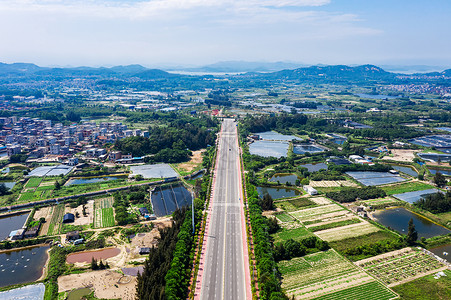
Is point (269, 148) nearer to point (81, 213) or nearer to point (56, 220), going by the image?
point (81, 213)

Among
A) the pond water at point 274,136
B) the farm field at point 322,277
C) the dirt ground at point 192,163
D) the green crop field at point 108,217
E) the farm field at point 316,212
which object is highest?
the pond water at point 274,136

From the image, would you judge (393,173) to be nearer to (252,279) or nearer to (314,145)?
(314,145)

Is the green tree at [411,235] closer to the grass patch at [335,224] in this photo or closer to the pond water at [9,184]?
the grass patch at [335,224]

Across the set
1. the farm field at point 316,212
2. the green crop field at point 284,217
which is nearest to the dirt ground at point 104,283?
the green crop field at point 284,217

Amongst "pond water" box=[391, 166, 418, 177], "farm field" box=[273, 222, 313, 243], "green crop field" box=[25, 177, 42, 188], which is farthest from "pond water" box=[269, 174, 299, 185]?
"green crop field" box=[25, 177, 42, 188]

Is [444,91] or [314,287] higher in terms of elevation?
[444,91]

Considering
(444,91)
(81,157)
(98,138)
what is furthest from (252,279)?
(444,91)
